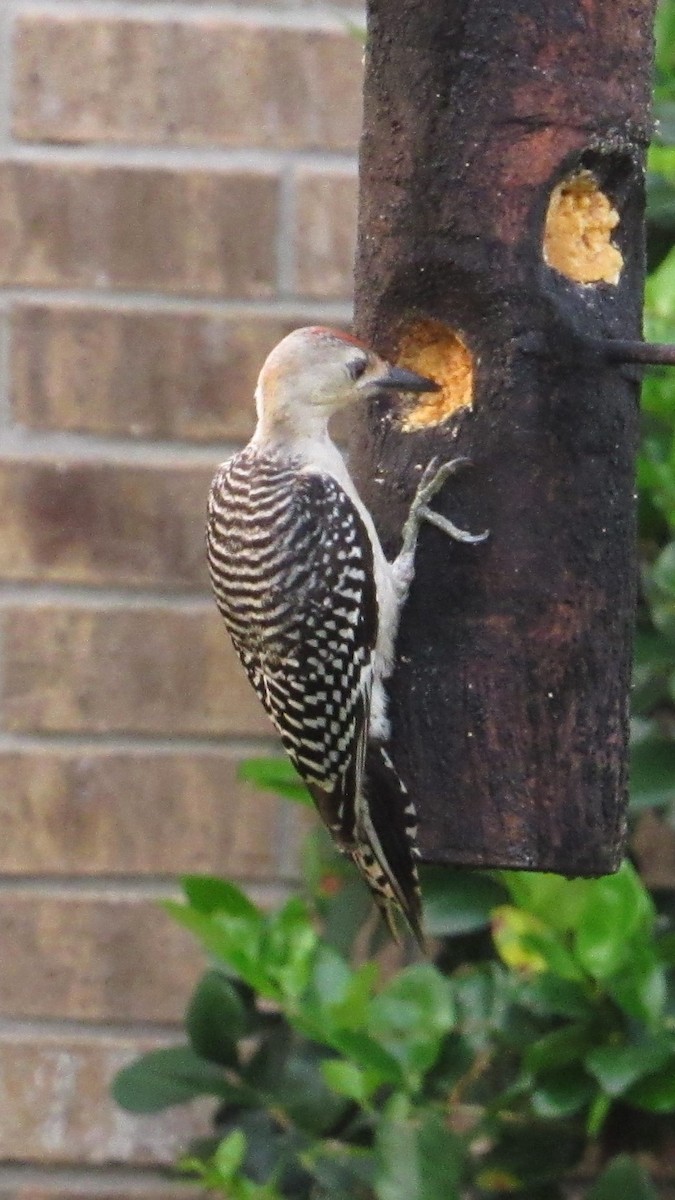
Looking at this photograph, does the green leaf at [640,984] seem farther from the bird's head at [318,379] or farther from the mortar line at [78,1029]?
the mortar line at [78,1029]

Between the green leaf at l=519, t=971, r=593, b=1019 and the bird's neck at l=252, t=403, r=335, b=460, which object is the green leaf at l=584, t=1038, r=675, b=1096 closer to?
the green leaf at l=519, t=971, r=593, b=1019

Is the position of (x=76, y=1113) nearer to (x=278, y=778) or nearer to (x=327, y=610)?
(x=278, y=778)

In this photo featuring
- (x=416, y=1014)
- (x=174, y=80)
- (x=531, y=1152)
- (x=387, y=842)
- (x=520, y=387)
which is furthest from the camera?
(x=174, y=80)

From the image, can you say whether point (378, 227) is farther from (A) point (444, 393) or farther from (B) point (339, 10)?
(B) point (339, 10)

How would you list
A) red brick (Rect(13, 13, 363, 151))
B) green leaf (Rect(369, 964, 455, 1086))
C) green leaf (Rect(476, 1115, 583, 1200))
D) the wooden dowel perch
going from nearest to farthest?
the wooden dowel perch → green leaf (Rect(369, 964, 455, 1086)) → green leaf (Rect(476, 1115, 583, 1200)) → red brick (Rect(13, 13, 363, 151))

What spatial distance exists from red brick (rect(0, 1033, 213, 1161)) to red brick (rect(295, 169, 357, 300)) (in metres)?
0.88

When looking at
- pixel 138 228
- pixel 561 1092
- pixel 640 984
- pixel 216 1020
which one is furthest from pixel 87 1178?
pixel 138 228

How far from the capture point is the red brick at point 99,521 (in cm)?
231

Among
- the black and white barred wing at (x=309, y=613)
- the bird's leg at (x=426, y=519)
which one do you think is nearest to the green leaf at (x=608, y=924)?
the black and white barred wing at (x=309, y=613)

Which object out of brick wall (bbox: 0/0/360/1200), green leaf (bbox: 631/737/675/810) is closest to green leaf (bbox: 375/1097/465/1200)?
green leaf (bbox: 631/737/675/810)

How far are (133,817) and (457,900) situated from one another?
0.48 metres

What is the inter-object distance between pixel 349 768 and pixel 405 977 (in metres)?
0.25

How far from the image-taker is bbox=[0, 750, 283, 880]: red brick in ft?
7.62

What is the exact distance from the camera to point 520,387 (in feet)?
5.59
